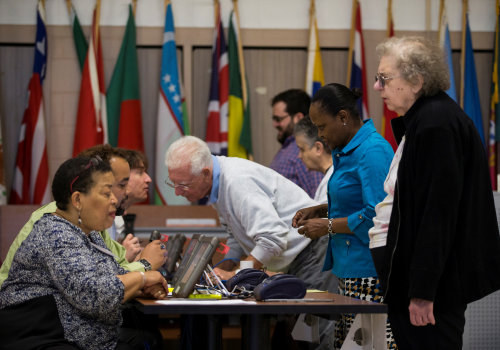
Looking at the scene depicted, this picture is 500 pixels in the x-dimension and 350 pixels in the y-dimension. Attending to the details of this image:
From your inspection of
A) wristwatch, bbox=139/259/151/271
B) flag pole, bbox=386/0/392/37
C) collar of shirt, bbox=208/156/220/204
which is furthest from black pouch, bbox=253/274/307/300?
flag pole, bbox=386/0/392/37

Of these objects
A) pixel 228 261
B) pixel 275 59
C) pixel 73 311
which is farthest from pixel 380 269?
pixel 275 59

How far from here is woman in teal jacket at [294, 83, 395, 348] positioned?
2363mm

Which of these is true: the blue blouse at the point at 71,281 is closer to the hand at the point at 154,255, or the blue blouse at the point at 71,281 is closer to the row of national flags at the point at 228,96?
the hand at the point at 154,255


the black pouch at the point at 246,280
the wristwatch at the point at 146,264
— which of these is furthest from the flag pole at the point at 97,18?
the black pouch at the point at 246,280

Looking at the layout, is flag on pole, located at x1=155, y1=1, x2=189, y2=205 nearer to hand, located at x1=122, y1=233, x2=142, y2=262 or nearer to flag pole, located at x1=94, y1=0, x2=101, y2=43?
flag pole, located at x1=94, y1=0, x2=101, y2=43

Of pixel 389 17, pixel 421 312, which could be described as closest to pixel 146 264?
pixel 421 312

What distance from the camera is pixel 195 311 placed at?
74.6 inches

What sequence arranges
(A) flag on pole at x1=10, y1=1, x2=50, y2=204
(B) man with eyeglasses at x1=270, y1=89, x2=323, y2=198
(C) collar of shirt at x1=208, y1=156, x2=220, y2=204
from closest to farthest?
(C) collar of shirt at x1=208, y1=156, x2=220, y2=204
(B) man with eyeglasses at x1=270, y1=89, x2=323, y2=198
(A) flag on pole at x1=10, y1=1, x2=50, y2=204

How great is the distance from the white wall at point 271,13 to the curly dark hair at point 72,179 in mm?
3870

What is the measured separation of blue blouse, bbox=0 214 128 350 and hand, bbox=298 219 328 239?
27.9 inches

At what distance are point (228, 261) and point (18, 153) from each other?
10.2 feet

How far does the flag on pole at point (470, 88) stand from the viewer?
595cm

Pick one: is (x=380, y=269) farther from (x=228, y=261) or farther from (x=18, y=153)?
(x=18, y=153)

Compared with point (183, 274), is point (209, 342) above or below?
below
